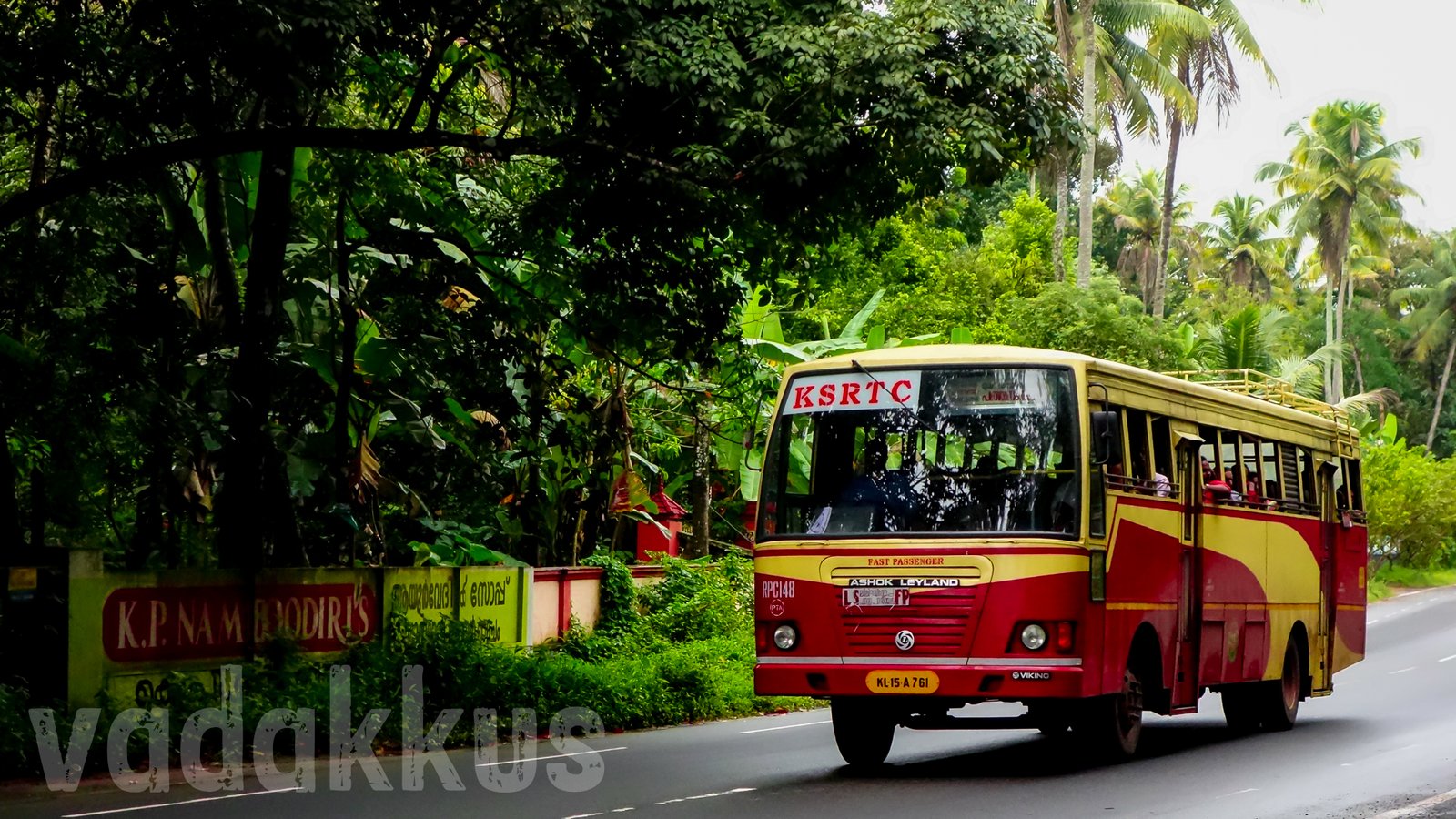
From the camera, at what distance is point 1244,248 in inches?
3418

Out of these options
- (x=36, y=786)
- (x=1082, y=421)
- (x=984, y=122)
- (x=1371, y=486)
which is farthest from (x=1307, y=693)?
(x=1371, y=486)

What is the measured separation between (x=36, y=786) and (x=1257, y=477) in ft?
36.6

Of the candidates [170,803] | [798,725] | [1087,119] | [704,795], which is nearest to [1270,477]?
[798,725]

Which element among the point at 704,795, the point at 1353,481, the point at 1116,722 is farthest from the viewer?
the point at 1353,481

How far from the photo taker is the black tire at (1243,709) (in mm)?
18141

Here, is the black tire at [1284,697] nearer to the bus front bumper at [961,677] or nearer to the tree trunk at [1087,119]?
the bus front bumper at [961,677]

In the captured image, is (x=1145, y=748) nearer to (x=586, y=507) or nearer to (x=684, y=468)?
(x=586, y=507)

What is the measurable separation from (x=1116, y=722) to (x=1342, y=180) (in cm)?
6377

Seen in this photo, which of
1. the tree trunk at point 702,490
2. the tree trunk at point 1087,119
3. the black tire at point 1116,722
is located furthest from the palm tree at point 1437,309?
the black tire at point 1116,722

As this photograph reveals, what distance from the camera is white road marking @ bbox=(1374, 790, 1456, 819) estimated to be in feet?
35.6

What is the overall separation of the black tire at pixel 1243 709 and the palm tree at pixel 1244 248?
7145 cm

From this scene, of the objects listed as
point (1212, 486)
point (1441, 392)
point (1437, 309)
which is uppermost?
point (1437, 309)

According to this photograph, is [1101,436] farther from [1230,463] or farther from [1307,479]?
[1307,479]

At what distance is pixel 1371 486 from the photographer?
51562 millimetres
